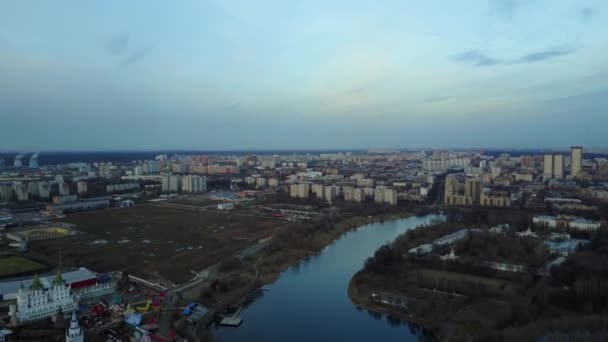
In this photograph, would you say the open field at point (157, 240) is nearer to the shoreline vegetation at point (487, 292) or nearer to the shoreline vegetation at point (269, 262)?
the shoreline vegetation at point (269, 262)

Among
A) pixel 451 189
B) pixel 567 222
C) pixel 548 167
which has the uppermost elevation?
pixel 548 167

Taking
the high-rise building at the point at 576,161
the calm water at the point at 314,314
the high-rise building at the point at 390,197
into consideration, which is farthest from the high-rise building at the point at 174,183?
the high-rise building at the point at 576,161

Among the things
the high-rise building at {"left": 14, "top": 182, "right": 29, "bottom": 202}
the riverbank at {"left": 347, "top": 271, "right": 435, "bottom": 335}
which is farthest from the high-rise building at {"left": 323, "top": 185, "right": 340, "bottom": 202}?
the high-rise building at {"left": 14, "top": 182, "right": 29, "bottom": 202}

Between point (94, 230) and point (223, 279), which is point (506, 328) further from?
point (94, 230)

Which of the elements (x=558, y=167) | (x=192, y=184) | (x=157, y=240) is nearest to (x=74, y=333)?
(x=157, y=240)

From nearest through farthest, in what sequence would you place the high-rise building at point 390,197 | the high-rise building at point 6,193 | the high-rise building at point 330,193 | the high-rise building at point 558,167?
1. the high-rise building at point 390,197
2. the high-rise building at point 6,193
3. the high-rise building at point 330,193
4. the high-rise building at point 558,167

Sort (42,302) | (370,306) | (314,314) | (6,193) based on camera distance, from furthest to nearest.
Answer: (6,193)
(370,306)
(314,314)
(42,302)

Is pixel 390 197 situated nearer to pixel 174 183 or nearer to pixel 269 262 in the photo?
pixel 269 262
